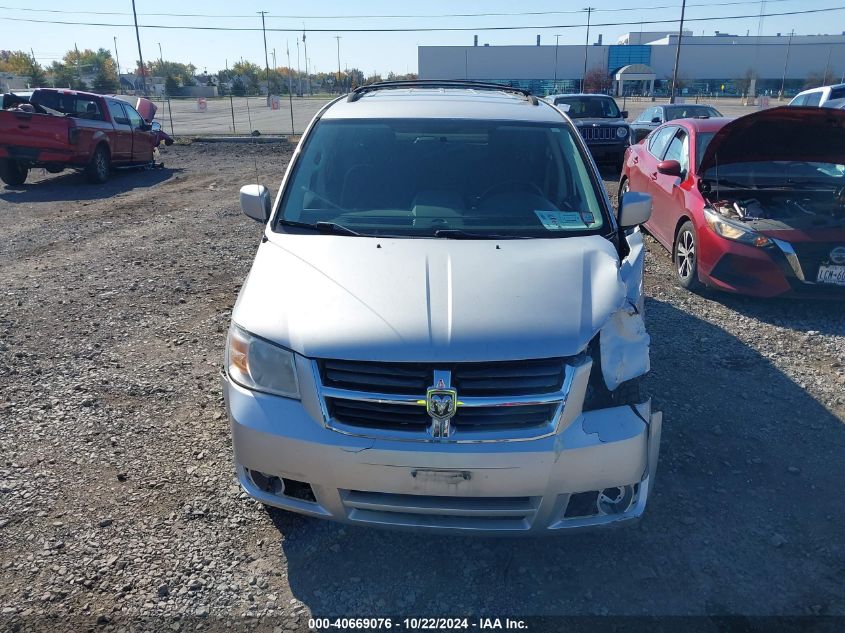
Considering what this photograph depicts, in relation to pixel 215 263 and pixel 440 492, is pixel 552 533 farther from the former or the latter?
pixel 215 263

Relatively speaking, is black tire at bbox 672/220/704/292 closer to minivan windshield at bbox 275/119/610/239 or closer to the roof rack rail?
the roof rack rail

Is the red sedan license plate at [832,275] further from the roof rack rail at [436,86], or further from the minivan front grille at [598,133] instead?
the minivan front grille at [598,133]

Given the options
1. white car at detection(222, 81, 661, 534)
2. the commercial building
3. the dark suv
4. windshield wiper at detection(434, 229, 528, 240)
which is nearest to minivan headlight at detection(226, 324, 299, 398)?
white car at detection(222, 81, 661, 534)

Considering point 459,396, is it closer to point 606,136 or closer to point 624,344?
point 624,344

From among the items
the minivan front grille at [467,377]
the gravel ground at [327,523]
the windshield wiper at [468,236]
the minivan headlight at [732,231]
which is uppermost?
the windshield wiper at [468,236]

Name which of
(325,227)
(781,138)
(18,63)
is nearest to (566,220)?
(325,227)

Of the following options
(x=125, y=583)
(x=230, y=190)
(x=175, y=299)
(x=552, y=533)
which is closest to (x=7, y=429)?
(x=125, y=583)

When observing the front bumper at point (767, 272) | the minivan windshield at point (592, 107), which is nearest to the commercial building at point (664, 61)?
the minivan windshield at point (592, 107)

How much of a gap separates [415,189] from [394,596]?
7.10 feet

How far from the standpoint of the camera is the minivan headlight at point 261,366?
261 cm

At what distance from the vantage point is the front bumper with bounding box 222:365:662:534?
2.44 metres

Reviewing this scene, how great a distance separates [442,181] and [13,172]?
1242 centimetres

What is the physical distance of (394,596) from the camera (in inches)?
106

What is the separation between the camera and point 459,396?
2.47 m
